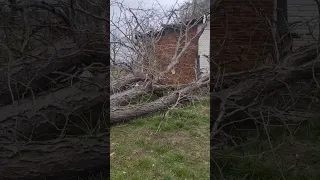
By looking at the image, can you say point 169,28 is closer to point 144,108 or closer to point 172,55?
point 172,55

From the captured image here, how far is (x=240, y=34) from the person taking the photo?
1888mm

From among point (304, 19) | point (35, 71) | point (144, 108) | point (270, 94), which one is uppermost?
point (304, 19)

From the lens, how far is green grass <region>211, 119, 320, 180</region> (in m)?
1.86

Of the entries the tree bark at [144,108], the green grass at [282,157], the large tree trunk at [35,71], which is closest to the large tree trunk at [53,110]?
the large tree trunk at [35,71]

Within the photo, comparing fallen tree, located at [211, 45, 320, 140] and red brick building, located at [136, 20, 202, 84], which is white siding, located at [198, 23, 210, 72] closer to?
red brick building, located at [136, 20, 202, 84]

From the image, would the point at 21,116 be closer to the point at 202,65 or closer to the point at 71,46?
the point at 71,46

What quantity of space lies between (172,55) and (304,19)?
3.21 feet

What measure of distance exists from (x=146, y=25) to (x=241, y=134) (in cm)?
114

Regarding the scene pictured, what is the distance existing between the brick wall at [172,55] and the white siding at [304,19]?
0.77 meters

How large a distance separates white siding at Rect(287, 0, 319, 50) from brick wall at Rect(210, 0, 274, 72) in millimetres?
108

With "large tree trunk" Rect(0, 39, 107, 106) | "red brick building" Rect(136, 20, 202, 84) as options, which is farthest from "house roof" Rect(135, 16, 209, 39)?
"large tree trunk" Rect(0, 39, 107, 106)

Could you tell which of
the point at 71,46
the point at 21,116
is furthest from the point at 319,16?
the point at 21,116

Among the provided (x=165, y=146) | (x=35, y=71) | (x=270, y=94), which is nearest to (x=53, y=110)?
(x=35, y=71)

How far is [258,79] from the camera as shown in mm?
1899
